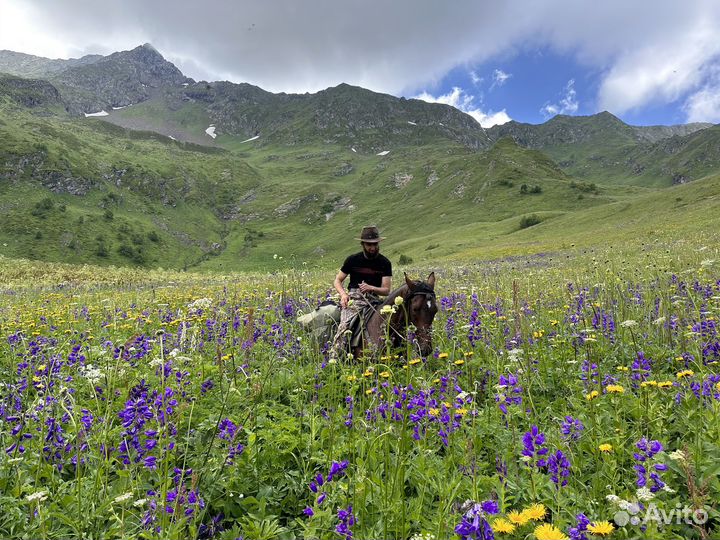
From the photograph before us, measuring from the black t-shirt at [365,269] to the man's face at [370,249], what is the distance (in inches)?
4.0

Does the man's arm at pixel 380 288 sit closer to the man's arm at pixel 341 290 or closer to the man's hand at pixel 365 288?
the man's hand at pixel 365 288

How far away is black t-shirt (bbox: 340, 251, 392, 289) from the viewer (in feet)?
33.3

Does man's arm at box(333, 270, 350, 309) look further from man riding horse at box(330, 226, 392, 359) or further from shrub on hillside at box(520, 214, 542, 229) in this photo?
shrub on hillside at box(520, 214, 542, 229)

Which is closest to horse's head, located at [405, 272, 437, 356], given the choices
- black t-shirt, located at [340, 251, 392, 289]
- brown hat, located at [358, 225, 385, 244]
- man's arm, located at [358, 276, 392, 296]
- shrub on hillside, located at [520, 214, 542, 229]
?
man's arm, located at [358, 276, 392, 296]

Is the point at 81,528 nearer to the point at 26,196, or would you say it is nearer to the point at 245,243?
the point at 245,243

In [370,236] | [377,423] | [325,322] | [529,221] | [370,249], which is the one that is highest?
[529,221]

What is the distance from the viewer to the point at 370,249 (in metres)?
9.87

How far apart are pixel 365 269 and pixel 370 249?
570 millimetres

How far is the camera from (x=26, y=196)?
148m

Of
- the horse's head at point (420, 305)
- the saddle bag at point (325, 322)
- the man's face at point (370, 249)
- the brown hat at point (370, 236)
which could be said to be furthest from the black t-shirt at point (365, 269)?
the horse's head at point (420, 305)

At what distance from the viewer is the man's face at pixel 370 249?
974 centimetres

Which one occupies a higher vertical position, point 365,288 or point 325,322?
point 365,288

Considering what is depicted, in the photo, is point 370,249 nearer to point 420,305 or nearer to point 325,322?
point 325,322

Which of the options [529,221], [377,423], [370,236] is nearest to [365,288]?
[370,236]
